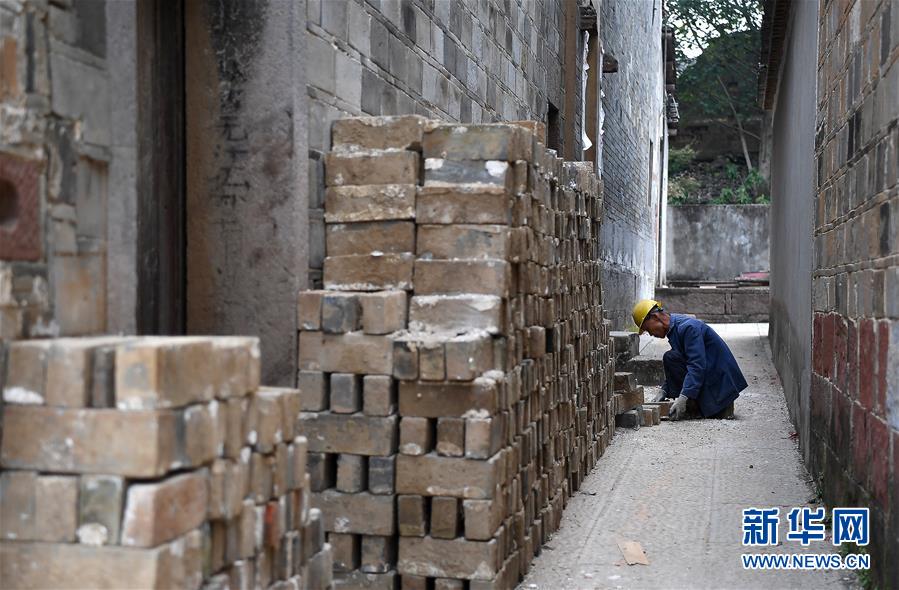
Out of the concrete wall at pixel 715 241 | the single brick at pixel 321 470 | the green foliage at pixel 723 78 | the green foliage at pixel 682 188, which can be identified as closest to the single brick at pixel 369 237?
the single brick at pixel 321 470

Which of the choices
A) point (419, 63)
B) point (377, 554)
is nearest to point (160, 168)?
point (377, 554)

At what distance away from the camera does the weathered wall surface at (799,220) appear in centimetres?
762

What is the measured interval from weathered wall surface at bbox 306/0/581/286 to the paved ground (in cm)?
217

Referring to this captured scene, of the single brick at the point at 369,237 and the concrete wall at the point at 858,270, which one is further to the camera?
the single brick at the point at 369,237

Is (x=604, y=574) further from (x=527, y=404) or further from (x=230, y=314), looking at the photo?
(x=230, y=314)

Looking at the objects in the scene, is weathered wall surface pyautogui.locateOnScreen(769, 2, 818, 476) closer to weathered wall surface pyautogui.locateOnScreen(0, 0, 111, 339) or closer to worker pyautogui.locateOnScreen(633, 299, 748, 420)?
worker pyautogui.locateOnScreen(633, 299, 748, 420)

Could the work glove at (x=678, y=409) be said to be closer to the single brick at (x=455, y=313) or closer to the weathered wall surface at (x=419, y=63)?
the weathered wall surface at (x=419, y=63)

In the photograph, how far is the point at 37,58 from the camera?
3000 millimetres

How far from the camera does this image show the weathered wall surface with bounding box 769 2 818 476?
7617 mm

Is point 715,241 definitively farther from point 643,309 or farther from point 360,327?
point 360,327

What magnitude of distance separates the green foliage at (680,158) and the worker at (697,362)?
2676 cm

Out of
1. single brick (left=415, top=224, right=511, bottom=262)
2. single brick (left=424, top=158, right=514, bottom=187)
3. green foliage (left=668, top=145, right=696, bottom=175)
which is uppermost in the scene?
green foliage (left=668, top=145, right=696, bottom=175)

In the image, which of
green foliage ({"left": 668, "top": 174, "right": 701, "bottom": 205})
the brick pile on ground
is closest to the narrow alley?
the brick pile on ground

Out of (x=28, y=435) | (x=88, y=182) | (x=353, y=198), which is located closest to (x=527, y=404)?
(x=353, y=198)
